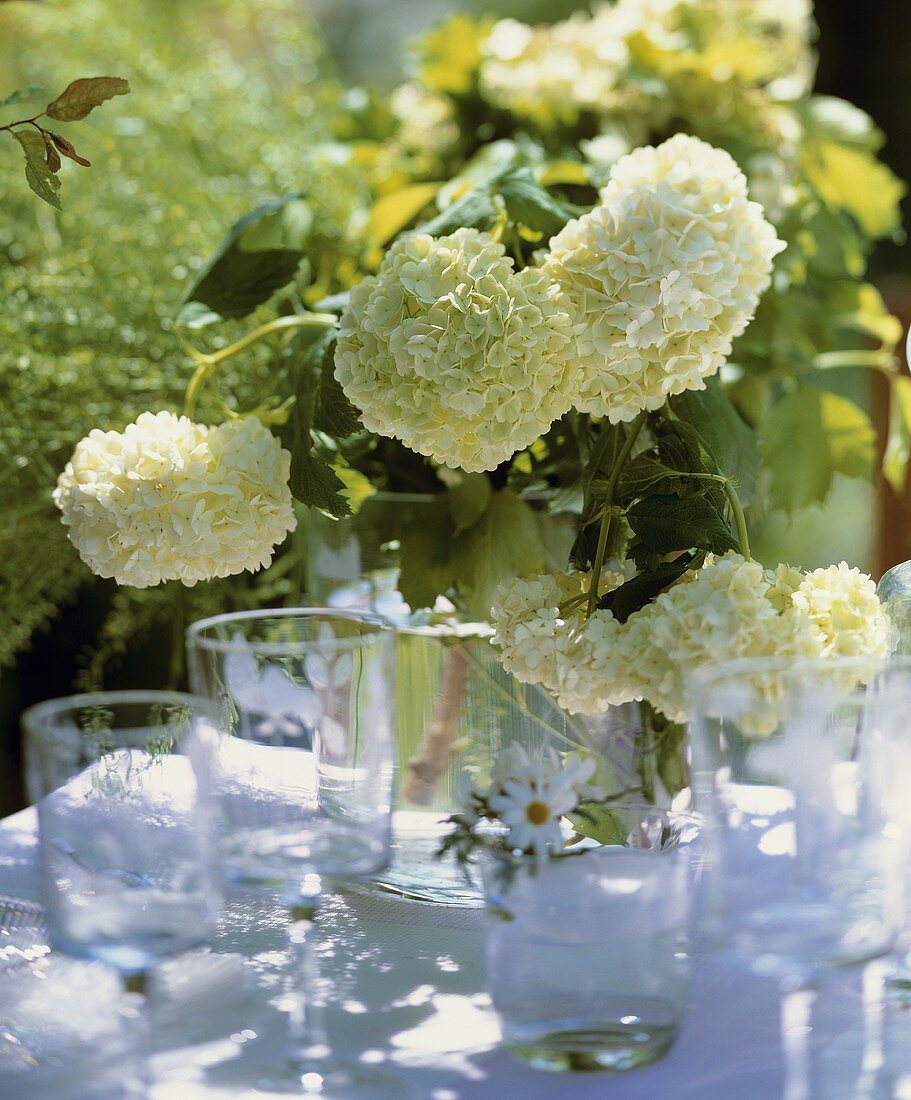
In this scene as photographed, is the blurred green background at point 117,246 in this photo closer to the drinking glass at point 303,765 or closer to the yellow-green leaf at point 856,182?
the yellow-green leaf at point 856,182

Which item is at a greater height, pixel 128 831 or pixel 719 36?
pixel 719 36

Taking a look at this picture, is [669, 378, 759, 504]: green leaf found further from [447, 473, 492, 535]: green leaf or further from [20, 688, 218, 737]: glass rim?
[20, 688, 218, 737]: glass rim

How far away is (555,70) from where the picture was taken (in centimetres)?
90

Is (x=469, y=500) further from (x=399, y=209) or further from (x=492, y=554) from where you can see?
(x=399, y=209)

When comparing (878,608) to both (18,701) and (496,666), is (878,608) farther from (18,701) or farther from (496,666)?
(18,701)

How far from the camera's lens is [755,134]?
0.91 metres

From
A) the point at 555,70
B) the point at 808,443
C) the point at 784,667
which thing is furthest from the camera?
the point at 555,70

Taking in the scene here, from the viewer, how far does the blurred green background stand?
787 mm

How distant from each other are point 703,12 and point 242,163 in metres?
0.37

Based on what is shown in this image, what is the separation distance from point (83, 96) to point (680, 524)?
0.28 m

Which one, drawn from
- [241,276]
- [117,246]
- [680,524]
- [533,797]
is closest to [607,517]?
[680,524]

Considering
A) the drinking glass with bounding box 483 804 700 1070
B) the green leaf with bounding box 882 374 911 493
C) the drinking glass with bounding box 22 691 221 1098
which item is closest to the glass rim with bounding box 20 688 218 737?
the drinking glass with bounding box 22 691 221 1098

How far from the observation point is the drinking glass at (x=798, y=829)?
0.35m

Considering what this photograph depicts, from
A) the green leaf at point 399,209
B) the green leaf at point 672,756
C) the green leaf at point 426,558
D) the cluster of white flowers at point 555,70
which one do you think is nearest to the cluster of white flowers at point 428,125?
the cluster of white flowers at point 555,70
